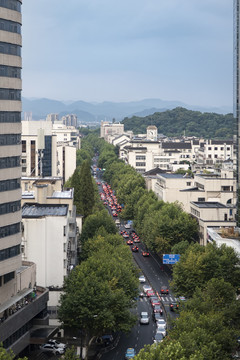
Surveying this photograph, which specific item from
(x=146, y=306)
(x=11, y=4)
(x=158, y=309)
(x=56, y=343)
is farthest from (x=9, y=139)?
(x=146, y=306)

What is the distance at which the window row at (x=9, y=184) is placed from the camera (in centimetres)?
4959

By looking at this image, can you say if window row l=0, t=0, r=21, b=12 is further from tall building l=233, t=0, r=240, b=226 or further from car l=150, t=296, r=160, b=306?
car l=150, t=296, r=160, b=306

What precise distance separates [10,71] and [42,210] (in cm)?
1994

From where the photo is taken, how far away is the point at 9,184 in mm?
50375

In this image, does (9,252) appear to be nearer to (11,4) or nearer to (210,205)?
(11,4)

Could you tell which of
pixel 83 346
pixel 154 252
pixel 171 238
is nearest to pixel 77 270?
pixel 83 346

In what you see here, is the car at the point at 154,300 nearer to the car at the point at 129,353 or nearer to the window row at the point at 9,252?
the car at the point at 129,353

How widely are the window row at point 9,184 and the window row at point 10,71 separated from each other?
24.0 feet

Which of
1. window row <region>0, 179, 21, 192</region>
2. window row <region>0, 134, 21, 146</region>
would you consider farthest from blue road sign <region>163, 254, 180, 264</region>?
window row <region>0, 134, 21, 146</region>

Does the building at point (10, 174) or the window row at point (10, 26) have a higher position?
the window row at point (10, 26)

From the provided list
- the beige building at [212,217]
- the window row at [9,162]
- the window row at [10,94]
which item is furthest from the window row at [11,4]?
the beige building at [212,217]

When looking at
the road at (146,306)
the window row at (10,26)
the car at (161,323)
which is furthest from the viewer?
the car at (161,323)

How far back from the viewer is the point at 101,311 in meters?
57.2

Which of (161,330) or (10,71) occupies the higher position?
(10,71)
